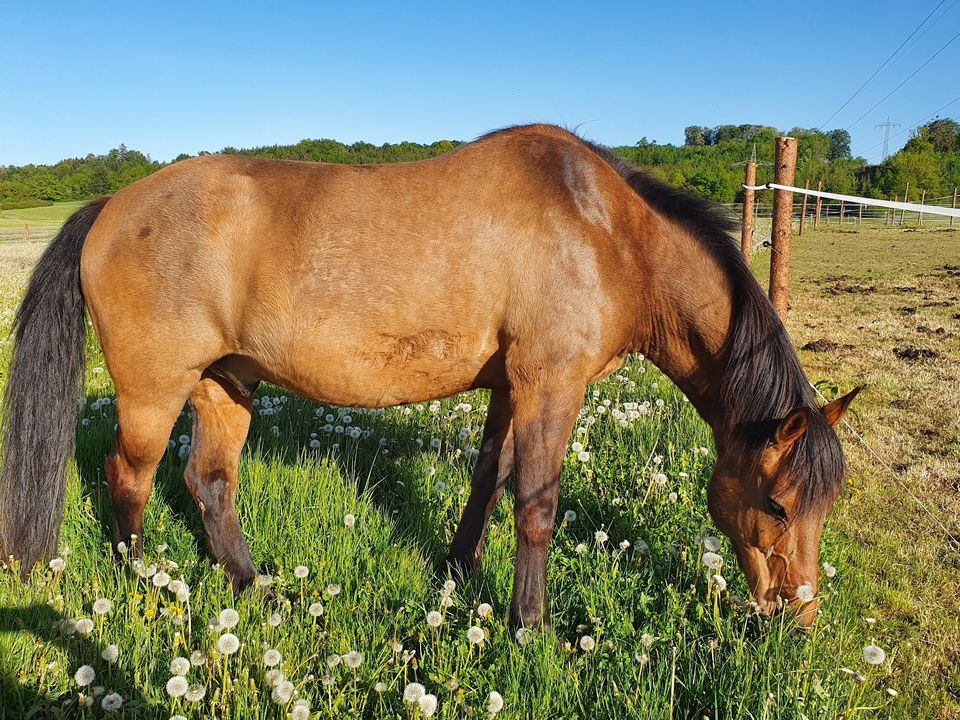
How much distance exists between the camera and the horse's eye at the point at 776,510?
291cm

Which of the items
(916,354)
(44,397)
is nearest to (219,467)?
(44,397)

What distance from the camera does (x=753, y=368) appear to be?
10.0ft

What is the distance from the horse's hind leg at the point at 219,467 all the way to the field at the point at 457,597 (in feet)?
0.49

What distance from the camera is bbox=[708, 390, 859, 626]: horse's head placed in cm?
282

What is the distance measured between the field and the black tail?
0.23 metres

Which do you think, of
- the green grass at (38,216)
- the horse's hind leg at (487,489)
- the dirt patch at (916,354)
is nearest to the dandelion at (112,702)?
the horse's hind leg at (487,489)

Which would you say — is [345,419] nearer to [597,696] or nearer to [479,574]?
[479,574]

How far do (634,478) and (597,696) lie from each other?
2.08 metres

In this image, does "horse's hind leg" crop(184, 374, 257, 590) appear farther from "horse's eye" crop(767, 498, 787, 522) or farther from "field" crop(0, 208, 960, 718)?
"horse's eye" crop(767, 498, 787, 522)

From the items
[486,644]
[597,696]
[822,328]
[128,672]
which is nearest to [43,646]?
[128,672]

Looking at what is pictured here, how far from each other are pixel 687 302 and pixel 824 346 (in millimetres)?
7021

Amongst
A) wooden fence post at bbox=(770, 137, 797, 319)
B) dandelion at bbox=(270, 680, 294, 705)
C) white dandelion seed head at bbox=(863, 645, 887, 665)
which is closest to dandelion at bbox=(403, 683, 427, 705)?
dandelion at bbox=(270, 680, 294, 705)

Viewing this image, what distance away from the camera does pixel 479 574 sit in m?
3.44

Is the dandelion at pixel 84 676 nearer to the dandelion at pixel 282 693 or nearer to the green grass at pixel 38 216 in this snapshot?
the dandelion at pixel 282 693
